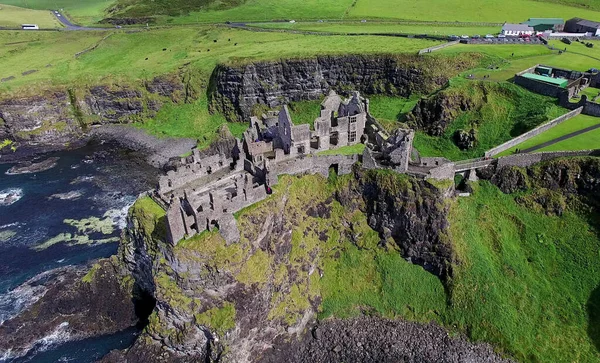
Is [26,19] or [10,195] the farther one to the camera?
[26,19]

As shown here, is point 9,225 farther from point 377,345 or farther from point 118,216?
point 377,345

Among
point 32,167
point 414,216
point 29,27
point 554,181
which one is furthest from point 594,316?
point 29,27

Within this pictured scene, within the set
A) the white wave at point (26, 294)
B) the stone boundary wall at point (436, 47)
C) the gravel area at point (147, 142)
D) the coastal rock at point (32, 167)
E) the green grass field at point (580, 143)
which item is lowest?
the white wave at point (26, 294)

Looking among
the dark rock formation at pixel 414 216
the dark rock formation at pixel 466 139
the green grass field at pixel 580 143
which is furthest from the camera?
the dark rock formation at pixel 466 139

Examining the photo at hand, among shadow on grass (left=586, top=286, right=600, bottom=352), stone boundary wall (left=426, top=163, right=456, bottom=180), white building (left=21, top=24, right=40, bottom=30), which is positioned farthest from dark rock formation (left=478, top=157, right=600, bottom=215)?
white building (left=21, top=24, right=40, bottom=30)

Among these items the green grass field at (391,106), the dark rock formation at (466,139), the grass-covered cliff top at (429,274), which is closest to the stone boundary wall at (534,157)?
the grass-covered cliff top at (429,274)

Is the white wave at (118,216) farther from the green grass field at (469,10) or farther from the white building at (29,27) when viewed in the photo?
the white building at (29,27)
